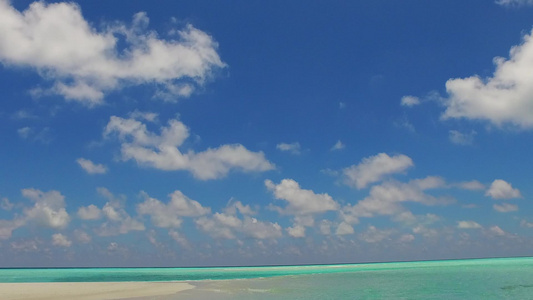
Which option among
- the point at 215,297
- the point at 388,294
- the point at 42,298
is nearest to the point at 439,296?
the point at 388,294

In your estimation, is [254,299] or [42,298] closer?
[254,299]

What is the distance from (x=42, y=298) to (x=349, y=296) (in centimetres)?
2006

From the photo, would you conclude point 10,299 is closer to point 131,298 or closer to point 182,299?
point 131,298

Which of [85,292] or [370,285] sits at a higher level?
[85,292]

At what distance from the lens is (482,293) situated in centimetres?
2755

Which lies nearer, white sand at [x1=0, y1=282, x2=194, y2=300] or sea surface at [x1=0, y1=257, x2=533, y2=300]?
sea surface at [x1=0, y1=257, x2=533, y2=300]

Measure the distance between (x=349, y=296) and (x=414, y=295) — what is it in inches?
162

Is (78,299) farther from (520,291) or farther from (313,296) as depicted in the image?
(520,291)

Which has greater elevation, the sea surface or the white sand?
the white sand

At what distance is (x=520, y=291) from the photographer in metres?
28.3

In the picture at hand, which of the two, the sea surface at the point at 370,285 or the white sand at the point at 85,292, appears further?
the white sand at the point at 85,292

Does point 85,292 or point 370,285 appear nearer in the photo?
point 85,292

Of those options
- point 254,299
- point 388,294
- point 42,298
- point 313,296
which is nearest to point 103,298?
point 42,298

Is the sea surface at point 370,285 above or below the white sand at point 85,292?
below
